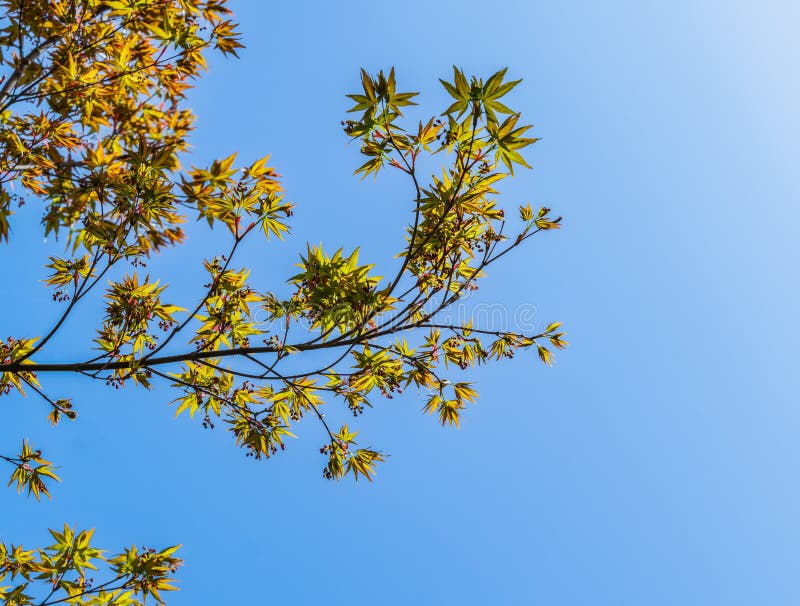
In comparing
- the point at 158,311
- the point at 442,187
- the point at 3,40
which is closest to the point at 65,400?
the point at 158,311


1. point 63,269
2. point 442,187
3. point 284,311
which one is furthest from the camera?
point 63,269

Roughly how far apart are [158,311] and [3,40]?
2.06 metres

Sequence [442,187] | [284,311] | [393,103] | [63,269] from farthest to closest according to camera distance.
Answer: [63,269]
[284,311]
[442,187]
[393,103]

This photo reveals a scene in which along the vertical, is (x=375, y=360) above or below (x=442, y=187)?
below

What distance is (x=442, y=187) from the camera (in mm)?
3312

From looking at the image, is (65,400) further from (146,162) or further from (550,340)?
(550,340)

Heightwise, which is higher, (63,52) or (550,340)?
(63,52)

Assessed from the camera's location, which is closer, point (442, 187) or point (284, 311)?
point (442, 187)

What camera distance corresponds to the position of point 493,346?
152 inches

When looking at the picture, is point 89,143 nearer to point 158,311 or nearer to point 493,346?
point 158,311

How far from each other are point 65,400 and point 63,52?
7.49 feet

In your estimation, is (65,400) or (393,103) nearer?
(393,103)

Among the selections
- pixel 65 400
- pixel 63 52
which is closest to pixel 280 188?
pixel 63 52

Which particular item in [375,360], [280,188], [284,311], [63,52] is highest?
[63,52]
